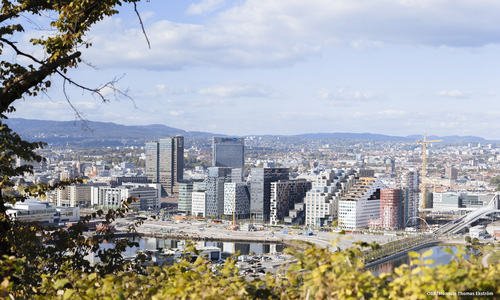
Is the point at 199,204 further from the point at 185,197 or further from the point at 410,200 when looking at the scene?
the point at 410,200

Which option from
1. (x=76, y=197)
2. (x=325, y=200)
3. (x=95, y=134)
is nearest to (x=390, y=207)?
(x=325, y=200)

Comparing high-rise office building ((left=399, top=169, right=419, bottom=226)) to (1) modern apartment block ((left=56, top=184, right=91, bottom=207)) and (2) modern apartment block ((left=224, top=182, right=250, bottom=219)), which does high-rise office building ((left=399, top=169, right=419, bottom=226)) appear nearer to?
(2) modern apartment block ((left=224, top=182, right=250, bottom=219))

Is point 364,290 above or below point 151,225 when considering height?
above

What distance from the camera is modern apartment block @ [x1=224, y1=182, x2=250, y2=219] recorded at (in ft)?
139

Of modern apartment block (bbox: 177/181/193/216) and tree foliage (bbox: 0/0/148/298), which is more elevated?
tree foliage (bbox: 0/0/148/298)

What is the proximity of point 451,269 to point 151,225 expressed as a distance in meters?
Answer: 38.2

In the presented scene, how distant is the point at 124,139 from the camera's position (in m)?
136

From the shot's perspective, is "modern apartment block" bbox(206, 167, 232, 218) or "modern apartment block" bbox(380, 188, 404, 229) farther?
"modern apartment block" bbox(206, 167, 232, 218)

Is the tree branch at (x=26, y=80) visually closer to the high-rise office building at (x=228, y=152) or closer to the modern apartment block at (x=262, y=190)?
the modern apartment block at (x=262, y=190)

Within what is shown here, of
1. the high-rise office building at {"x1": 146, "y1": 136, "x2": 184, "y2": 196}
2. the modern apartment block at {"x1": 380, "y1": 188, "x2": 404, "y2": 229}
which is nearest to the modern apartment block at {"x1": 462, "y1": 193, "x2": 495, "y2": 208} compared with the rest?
the modern apartment block at {"x1": 380, "y1": 188, "x2": 404, "y2": 229}

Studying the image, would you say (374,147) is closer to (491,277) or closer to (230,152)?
(230,152)

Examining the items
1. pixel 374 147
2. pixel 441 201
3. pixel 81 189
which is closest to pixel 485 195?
pixel 441 201

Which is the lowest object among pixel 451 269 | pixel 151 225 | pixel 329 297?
pixel 151 225

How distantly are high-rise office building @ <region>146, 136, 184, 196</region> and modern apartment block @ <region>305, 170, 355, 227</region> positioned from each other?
24.3m
